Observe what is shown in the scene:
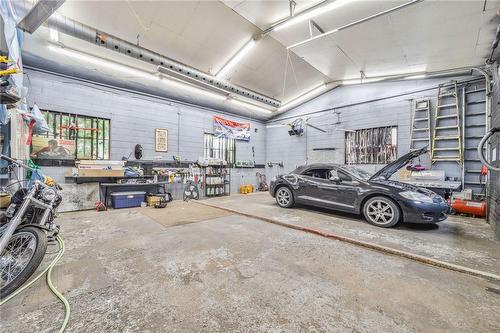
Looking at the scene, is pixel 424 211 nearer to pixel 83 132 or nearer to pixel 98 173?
pixel 98 173

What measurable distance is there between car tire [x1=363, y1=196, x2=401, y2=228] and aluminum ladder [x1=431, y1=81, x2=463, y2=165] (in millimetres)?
3265

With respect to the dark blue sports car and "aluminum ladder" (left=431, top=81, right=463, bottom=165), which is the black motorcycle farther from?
"aluminum ladder" (left=431, top=81, right=463, bottom=165)

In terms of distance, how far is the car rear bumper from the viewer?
3.30 m

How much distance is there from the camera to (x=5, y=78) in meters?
2.56

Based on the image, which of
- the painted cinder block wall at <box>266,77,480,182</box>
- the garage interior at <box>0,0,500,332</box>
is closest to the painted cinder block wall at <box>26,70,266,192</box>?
the garage interior at <box>0,0,500,332</box>

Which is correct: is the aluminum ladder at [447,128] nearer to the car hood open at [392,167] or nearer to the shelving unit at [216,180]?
the car hood open at [392,167]

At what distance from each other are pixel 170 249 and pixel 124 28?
14.7 feet

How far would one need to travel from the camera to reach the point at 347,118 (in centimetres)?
726

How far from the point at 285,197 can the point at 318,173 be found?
1.06 m

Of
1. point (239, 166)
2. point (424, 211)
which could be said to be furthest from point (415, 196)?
point (239, 166)

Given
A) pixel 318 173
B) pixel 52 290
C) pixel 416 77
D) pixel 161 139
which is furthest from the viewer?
pixel 161 139

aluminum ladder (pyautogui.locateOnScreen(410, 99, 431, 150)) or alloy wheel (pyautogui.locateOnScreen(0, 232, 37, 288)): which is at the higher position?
aluminum ladder (pyautogui.locateOnScreen(410, 99, 431, 150))

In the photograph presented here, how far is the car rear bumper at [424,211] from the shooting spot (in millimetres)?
3297

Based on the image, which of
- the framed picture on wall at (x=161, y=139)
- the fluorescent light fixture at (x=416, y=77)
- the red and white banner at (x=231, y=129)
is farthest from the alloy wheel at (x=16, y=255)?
the fluorescent light fixture at (x=416, y=77)
